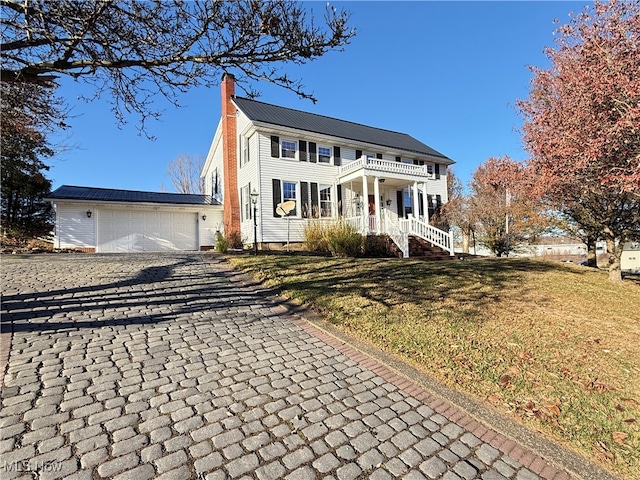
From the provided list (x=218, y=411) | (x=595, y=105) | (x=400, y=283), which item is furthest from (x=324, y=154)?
(x=218, y=411)

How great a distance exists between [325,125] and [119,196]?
38.7 ft

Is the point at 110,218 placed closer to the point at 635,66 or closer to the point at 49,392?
the point at 49,392

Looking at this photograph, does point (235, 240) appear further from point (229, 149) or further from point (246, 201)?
point (229, 149)

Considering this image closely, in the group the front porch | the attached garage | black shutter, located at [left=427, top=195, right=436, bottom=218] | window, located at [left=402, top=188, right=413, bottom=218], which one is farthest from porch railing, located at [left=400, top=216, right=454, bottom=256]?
the attached garage

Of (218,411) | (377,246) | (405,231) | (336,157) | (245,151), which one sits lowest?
(218,411)

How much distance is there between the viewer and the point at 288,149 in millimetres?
15812

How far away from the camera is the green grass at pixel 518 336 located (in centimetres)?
252

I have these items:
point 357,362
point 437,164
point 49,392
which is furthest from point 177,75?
point 437,164

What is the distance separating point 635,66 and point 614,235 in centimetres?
582

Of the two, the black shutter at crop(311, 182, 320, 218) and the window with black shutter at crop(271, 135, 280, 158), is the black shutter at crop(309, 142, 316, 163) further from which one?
the window with black shutter at crop(271, 135, 280, 158)

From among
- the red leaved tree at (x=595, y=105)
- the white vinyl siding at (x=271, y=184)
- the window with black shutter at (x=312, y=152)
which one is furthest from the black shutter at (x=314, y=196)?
the red leaved tree at (x=595, y=105)

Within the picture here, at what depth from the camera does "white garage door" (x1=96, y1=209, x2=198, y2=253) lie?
1589 centimetres

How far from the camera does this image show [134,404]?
253 cm

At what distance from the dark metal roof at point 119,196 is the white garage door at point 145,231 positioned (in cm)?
61
